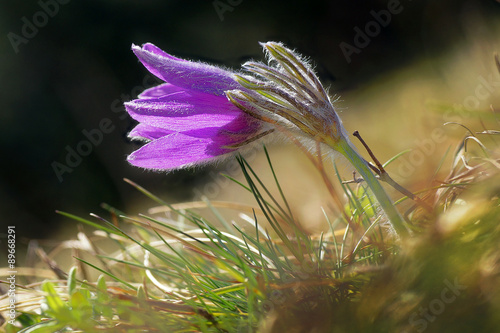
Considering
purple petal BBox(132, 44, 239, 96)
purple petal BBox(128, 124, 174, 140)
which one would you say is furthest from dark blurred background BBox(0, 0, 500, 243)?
purple petal BBox(132, 44, 239, 96)

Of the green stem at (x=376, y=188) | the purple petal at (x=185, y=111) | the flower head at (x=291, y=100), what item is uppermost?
the purple petal at (x=185, y=111)

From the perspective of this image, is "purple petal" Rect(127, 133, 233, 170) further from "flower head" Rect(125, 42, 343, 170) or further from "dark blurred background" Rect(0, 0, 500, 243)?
"dark blurred background" Rect(0, 0, 500, 243)

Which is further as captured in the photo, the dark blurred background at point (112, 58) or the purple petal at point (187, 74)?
the dark blurred background at point (112, 58)

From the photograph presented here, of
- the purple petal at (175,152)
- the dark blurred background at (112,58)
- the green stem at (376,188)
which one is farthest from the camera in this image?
the dark blurred background at (112,58)

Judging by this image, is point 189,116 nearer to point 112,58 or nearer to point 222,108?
point 222,108

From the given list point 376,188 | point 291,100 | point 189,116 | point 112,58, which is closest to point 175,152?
point 189,116

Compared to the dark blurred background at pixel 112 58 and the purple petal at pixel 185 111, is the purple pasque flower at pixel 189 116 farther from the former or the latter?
the dark blurred background at pixel 112 58

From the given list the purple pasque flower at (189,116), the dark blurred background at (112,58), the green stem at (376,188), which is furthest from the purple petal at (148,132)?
the dark blurred background at (112,58)

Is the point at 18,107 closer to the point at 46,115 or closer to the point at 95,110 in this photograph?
the point at 46,115
